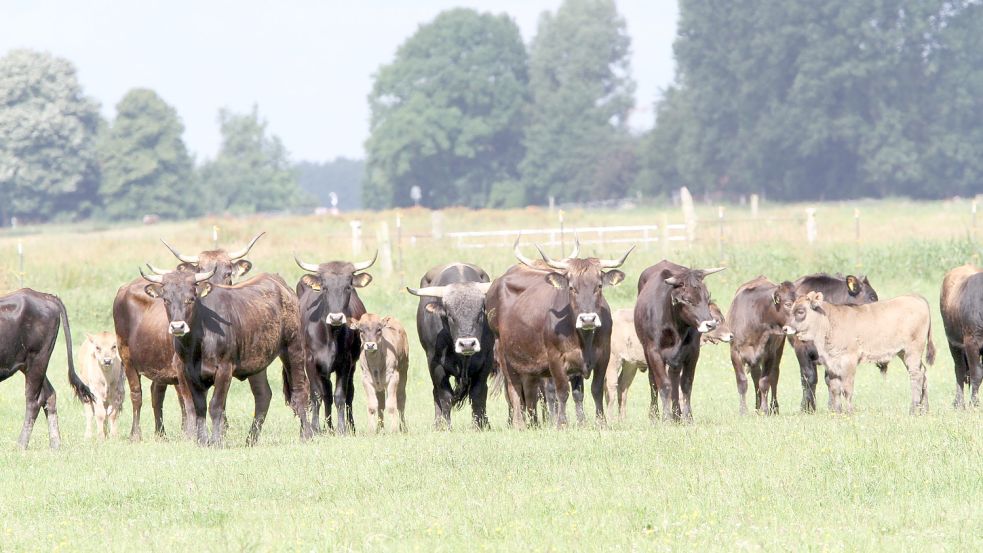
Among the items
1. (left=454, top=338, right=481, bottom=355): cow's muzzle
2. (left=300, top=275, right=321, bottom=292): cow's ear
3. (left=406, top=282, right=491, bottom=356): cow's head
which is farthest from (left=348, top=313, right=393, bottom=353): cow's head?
(left=454, top=338, right=481, bottom=355): cow's muzzle

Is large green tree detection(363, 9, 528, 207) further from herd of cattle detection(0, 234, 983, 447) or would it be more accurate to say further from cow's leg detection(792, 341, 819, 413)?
cow's leg detection(792, 341, 819, 413)

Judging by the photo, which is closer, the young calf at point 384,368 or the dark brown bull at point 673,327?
the dark brown bull at point 673,327

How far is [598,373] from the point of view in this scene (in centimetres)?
1627

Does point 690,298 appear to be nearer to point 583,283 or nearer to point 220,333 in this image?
point 583,283

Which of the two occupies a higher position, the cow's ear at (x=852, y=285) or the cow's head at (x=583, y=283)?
the cow's head at (x=583, y=283)

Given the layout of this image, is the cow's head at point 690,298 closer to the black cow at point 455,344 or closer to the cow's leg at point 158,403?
the black cow at point 455,344

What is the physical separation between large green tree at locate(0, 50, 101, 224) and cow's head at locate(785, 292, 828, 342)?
76668mm

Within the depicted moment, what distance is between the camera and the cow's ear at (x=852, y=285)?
59.1 feet

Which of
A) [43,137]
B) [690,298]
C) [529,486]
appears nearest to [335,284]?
[690,298]

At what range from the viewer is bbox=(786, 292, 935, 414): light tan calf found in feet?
51.9


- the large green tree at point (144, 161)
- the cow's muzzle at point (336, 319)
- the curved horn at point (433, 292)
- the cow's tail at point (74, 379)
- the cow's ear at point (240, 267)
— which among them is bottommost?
the cow's tail at point (74, 379)

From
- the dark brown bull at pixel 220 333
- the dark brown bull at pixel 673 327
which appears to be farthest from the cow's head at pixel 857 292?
the dark brown bull at pixel 220 333

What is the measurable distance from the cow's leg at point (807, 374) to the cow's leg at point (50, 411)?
8.23 metres

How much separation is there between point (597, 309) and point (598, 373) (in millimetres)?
809
